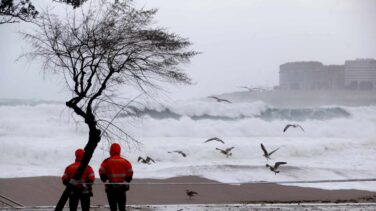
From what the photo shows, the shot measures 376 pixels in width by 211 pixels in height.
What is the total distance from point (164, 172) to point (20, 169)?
642 centimetres

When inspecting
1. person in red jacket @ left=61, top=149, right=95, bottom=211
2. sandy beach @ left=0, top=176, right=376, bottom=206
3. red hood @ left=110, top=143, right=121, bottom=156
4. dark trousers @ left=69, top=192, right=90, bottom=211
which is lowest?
dark trousers @ left=69, top=192, right=90, bottom=211

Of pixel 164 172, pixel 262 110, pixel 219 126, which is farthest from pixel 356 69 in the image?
pixel 164 172

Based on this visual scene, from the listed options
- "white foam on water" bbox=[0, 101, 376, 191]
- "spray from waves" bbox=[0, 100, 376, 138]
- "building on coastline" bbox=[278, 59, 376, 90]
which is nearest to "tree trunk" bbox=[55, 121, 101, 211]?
"white foam on water" bbox=[0, 101, 376, 191]

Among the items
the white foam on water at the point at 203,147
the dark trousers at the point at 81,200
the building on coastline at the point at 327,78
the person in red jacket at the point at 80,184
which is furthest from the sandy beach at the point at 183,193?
the building on coastline at the point at 327,78

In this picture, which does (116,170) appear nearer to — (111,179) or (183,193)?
(111,179)

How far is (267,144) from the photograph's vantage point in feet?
115

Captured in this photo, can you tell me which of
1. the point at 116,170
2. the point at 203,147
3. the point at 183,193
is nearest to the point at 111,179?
the point at 116,170

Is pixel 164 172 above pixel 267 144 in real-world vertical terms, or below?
below

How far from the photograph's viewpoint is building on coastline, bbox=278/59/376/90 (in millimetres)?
84881

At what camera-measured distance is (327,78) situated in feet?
310

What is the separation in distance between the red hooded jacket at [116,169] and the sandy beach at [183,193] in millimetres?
7300

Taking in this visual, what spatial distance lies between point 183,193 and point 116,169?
31.1 ft

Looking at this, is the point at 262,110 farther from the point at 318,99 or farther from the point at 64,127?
the point at 318,99

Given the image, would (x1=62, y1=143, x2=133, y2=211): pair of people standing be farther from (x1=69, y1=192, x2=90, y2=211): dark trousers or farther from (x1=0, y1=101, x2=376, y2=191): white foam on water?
(x1=0, y1=101, x2=376, y2=191): white foam on water
